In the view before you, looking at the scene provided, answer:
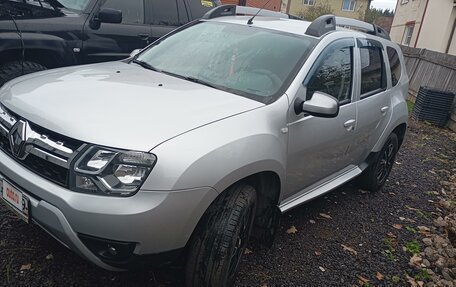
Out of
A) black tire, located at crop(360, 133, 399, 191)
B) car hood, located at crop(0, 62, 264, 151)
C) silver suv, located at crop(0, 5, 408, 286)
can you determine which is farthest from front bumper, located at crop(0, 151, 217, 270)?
black tire, located at crop(360, 133, 399, 191)

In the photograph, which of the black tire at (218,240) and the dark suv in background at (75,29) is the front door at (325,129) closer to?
the black tire at (218,240)

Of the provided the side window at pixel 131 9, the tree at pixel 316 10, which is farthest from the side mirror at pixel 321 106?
the tree at pixel 316 10

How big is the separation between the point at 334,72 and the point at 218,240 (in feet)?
5.83

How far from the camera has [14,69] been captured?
13.7 feet

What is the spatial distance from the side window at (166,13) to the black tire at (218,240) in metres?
3.87

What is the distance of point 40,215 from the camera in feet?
6.95

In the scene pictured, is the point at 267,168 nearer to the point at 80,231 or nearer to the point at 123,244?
the point at 123,244

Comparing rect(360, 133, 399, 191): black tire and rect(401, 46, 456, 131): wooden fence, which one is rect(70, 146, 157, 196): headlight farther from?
rect(401, 46, 456, 131): wooden fence

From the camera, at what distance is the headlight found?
199cm

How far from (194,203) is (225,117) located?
1.86ft

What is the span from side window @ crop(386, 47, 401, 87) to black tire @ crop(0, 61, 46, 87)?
3.79 meters

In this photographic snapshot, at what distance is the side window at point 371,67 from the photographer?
376 centimetres

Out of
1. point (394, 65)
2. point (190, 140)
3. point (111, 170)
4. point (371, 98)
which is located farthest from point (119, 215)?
point (394, 65)

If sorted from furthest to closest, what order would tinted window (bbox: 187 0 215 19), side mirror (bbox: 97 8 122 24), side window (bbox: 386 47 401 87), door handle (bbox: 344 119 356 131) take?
tinted window (bbox: 187 0 215 19), side mirror (bbox: 97 8 122 24), side window (bbox: 386 47 401 87), door handle (bbox: 344 119 356 131)
